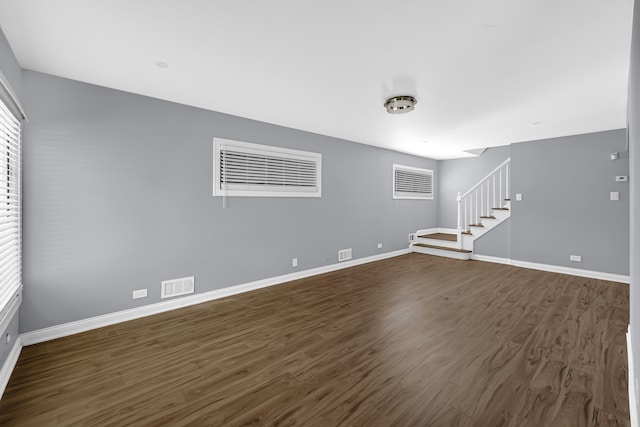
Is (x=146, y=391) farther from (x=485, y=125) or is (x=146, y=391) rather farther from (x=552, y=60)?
(x=485, y=125)

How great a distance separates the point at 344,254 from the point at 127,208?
361 cm

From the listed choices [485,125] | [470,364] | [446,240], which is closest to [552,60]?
[485,125]

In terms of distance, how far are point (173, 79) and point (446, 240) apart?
632 centimetres

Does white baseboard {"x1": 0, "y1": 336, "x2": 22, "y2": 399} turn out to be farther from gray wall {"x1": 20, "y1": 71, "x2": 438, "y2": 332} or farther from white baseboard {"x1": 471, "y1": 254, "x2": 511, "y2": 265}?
white baseboard {"x1": 471, "y1": 254, "x2": 511, "y2": 265}

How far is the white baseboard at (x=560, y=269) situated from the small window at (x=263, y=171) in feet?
13.4

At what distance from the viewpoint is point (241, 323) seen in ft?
9.46

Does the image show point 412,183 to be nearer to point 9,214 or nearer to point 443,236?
point 443,236

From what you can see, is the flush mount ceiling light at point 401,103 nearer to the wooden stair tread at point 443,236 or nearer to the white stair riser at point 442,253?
the white stair riser at point 442,253

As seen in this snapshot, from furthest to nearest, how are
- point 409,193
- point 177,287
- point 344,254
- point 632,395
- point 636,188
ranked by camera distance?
point 409,193
point 344,254
point 177,287
point 632,395
point 636,188

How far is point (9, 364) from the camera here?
2047 millimetres

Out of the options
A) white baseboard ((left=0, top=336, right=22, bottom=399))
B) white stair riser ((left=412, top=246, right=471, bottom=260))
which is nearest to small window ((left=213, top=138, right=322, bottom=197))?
white baseboard ((left=0, top=336, right=22, bottom=399))

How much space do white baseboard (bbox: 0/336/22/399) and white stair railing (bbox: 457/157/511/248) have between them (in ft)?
22.8

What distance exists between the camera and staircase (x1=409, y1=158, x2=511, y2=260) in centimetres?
588

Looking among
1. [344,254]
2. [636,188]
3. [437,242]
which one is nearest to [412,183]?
[437,242]
